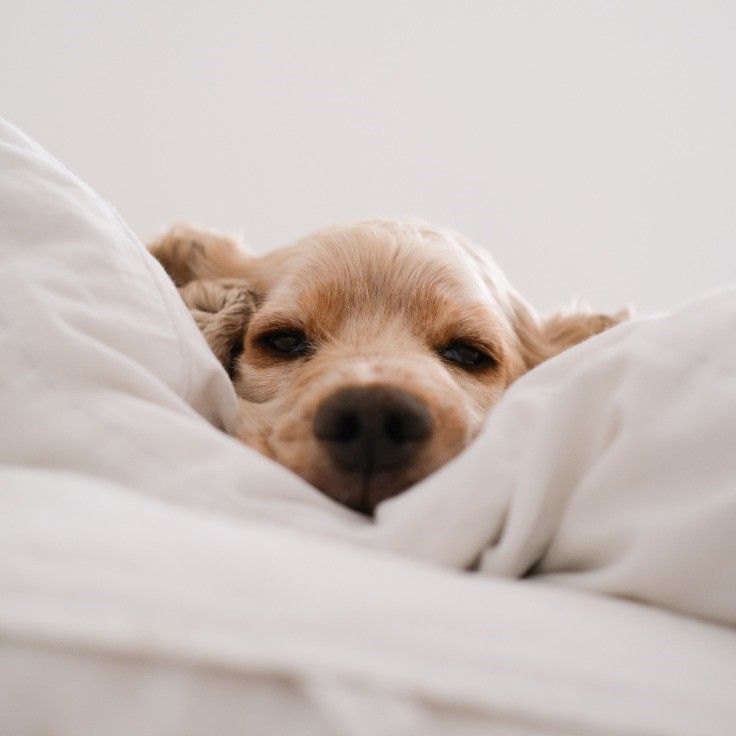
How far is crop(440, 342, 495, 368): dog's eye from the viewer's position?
140 centimetres

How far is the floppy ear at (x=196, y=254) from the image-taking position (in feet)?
6.07

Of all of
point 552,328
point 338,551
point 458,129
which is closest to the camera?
point 338,551

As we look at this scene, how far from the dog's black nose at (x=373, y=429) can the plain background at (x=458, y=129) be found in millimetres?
2830

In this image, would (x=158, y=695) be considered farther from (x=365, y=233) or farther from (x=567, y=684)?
(x=365, y=233)

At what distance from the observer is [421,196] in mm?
4031

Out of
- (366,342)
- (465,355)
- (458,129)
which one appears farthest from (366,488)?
(458,129)

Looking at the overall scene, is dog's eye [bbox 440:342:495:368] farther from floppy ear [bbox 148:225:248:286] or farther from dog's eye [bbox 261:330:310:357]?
floppy ear [bbox 148:225:248:286]

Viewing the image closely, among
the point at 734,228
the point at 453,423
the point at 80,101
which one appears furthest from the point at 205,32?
the point at 453,423

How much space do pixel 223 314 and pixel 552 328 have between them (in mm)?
844

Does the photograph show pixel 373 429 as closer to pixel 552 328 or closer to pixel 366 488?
pixel 366 488

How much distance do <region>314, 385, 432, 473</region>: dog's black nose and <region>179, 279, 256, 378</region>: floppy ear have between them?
599 millimetres

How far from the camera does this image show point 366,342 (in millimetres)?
1330

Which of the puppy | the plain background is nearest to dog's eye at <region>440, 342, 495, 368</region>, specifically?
the puppy

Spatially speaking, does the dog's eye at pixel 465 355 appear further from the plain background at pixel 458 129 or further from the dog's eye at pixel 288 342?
the plain background at pixel 458 129
